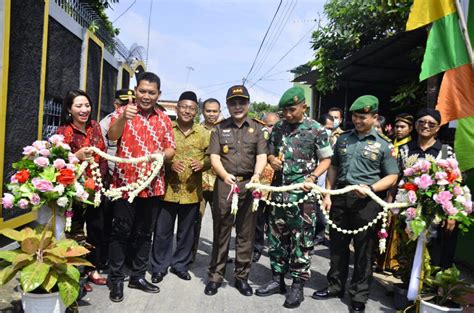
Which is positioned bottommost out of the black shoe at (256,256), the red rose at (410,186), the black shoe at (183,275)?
the black shoe at (183,275)

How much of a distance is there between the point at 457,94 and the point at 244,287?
2.96 meters

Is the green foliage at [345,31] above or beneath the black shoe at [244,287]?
above

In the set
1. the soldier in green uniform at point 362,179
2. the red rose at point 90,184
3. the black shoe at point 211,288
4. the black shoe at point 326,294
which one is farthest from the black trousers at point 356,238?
the red rose at point 90,184

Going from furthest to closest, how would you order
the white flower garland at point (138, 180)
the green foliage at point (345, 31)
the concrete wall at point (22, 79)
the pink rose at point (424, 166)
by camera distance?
the green foliage at point (345, 31) < the concrete wall at point (22, 79) < the white flower garland at point (138, 180) < the pink rose at point (424, 166)

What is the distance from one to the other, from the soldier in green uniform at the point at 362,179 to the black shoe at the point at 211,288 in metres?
1.36

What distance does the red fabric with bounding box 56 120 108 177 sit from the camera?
12.5 ft

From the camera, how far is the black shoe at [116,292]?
3848mm

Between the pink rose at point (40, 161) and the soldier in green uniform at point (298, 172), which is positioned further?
the soldier in green uniform at point (298, 172)

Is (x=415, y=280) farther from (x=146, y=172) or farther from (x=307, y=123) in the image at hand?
(x=146, y=172)

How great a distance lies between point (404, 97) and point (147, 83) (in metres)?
5.18

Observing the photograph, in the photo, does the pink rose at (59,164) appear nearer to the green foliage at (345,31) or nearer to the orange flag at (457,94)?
the orange flag at (457,94)

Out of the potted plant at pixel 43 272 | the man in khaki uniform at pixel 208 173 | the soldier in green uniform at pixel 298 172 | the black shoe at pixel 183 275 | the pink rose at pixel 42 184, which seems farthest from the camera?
the man in khaki uniform at pixel 208 173

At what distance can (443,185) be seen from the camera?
10.8 ft

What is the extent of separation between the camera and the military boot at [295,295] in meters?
3.94
